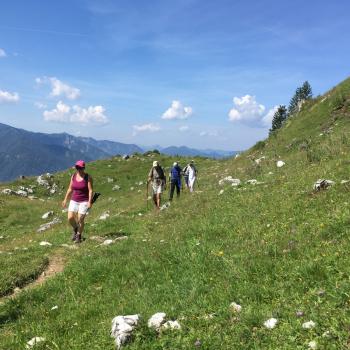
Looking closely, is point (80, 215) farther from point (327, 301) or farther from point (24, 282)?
point (327, 301)

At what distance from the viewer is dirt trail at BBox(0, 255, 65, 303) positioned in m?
11.9

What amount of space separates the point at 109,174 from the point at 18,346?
4457 cm

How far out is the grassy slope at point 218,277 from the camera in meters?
6.31

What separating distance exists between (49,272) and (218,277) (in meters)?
6.58

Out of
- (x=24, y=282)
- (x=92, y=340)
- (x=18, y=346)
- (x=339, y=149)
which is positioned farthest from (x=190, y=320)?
(x=339, y=149)

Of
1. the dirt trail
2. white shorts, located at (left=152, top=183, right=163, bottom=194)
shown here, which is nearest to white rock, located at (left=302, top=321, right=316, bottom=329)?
the dirt trail

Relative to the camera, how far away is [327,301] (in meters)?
6.18

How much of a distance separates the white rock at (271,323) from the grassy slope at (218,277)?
0.07 metres

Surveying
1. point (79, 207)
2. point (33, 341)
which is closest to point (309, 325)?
point (33, 341)

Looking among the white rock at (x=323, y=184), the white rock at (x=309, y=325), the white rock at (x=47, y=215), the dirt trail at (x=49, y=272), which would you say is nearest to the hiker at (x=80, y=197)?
the dirt trail at (x=49, y=272)

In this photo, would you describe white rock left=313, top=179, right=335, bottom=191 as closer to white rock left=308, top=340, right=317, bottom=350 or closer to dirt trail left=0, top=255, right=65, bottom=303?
dirt trail left=0, top=255, right=65, bottom=303

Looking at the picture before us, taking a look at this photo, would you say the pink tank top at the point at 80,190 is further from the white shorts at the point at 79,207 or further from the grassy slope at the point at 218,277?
the grassy slope at the point at 218,277

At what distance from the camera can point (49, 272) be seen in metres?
13.2

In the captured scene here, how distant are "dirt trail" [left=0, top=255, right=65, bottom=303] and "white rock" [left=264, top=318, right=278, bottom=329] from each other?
7.23m
